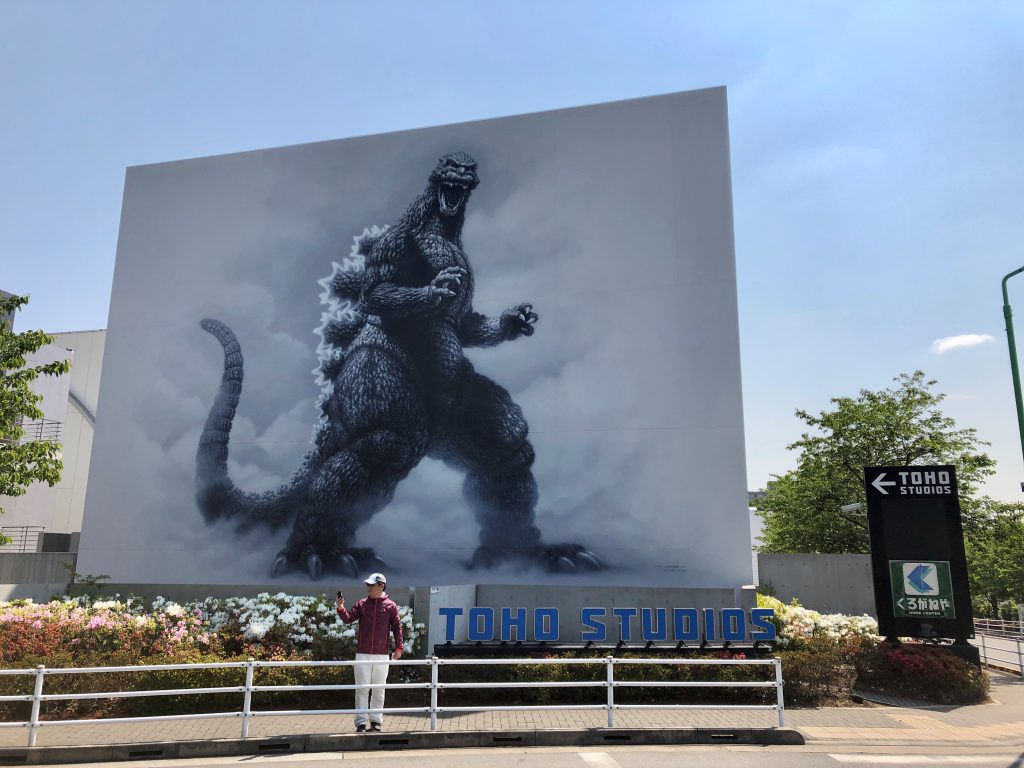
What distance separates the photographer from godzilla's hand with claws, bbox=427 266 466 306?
77.5ft

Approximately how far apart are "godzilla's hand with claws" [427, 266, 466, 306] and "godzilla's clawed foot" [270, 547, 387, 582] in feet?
26.1

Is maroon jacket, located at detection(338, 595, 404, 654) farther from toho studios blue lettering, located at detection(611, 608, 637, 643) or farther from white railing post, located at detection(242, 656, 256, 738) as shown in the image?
toho studios blue lettering, located at detection(611, 608, 637, 643)

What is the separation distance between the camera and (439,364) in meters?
23.0

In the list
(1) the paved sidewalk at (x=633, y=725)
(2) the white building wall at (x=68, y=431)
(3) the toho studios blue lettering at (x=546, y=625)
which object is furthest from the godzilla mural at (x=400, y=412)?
(2) the white building wall at (x=68, y=431)

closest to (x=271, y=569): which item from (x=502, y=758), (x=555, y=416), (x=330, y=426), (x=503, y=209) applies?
(x=330, y=426)

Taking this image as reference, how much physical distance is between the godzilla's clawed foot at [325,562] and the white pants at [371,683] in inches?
486

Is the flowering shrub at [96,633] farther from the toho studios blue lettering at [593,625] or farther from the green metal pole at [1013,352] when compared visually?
the green metal pole at [1013,352]

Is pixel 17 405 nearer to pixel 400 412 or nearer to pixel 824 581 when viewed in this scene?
pixel 400 412

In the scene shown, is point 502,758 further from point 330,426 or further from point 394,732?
point 330,426

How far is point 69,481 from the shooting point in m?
39.8

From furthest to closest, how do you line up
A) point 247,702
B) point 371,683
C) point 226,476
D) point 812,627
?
point 226,476, point 812,627, point 371,683, point 247,702

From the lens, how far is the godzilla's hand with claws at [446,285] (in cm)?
2361

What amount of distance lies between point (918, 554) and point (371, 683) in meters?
11.9

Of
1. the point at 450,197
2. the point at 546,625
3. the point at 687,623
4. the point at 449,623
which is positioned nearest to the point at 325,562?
the point at 449,623
